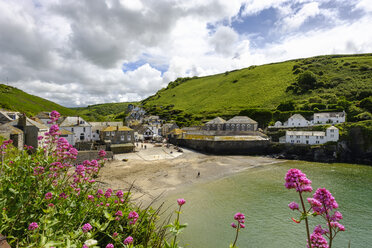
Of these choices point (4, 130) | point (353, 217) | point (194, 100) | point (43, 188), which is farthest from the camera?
point (194, 100)

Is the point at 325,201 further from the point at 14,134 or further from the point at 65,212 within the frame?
the point at 14,134

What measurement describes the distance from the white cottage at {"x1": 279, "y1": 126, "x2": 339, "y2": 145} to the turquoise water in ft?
43.0

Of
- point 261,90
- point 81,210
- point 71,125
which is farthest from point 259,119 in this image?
point 81,210

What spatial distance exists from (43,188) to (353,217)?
75.6ft

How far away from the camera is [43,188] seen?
4.21 metres

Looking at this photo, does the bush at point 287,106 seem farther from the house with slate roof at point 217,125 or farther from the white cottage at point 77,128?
the white cottage at point 77,128

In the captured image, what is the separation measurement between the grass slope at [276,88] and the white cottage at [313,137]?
31431 millimetres

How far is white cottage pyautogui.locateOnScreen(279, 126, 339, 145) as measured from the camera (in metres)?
40.1

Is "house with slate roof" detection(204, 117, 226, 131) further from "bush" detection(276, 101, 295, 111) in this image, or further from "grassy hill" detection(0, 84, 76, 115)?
"grassy hill" detection(0, 84, 76, 115)

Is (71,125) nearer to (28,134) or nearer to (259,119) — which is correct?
(28,134)

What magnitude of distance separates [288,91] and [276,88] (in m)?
7.69

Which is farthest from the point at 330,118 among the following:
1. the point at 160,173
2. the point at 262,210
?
the point at 160,173

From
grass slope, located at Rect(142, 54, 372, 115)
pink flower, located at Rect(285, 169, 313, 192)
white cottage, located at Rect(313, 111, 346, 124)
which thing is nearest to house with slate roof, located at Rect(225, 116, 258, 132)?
white cottage, located at Rect(313, 111, 346, 124)

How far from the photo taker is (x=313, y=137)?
137ft
